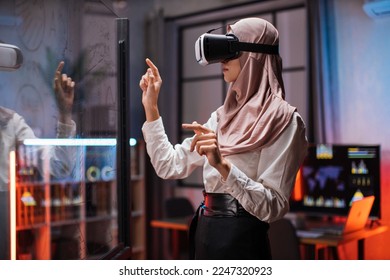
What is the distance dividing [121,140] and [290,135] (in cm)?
52

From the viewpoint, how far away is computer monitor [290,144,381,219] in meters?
2.70

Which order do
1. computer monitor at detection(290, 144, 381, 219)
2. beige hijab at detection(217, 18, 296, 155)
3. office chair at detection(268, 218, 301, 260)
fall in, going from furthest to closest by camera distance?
computer monitor at detection(290, 144, 381, 219)
office chair at detection(268, 218, 301, 260)
beige hijab at detection(217, 18, 296, 155)

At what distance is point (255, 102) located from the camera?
4.53ft

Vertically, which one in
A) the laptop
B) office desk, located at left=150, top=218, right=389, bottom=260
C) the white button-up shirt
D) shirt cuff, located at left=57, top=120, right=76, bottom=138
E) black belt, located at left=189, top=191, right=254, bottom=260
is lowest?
office desk, located at left=150, top=218, right=389, bottom=260

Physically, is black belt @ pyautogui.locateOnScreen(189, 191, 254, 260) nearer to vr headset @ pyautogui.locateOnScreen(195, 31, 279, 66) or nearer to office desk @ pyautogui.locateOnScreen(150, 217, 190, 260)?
vr headset @ pyautogui.locateOnScreen(195, 31, 279, 66)

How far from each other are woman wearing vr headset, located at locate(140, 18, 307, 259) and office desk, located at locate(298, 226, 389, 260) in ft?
3.78

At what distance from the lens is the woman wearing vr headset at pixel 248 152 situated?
130 cm

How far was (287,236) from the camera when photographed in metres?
2.54

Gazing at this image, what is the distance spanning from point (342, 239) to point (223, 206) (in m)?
1.36

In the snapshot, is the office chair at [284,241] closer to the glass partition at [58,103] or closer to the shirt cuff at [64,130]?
the glass partition at [58,103]

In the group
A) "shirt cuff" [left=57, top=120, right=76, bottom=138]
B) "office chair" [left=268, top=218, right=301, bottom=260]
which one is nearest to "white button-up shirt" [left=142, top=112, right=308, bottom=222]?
"shirt cuff" [left=57, top=120, right=76, bottom=138]

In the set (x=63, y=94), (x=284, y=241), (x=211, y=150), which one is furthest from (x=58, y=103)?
(x=284, y=241)
